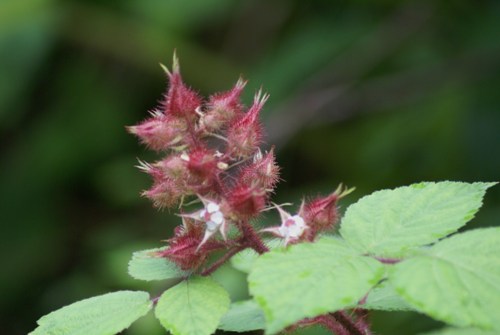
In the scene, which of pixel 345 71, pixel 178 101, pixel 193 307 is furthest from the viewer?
pixel 345 71

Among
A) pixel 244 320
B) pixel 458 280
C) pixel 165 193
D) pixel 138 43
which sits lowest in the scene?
pixel 244 320

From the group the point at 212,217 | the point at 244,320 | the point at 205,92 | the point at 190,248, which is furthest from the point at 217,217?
the point at 205,92

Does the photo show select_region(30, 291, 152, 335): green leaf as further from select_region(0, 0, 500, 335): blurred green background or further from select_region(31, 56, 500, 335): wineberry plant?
select_region(0, 0, 500, 335): blurred green background

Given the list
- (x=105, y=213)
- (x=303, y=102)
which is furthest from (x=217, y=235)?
(x=105, y=213)

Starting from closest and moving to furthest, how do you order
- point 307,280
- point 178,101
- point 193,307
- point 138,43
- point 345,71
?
point 307,280 → point 193,307 → point 178,101 → point 345,71 → point 138,43

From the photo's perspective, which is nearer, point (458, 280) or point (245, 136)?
point (458, 280)

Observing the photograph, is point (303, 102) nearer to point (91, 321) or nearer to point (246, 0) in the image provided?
point (246, 0)

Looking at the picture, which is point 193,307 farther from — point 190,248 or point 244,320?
point 244,320

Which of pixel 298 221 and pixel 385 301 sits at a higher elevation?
pixel 298 221
